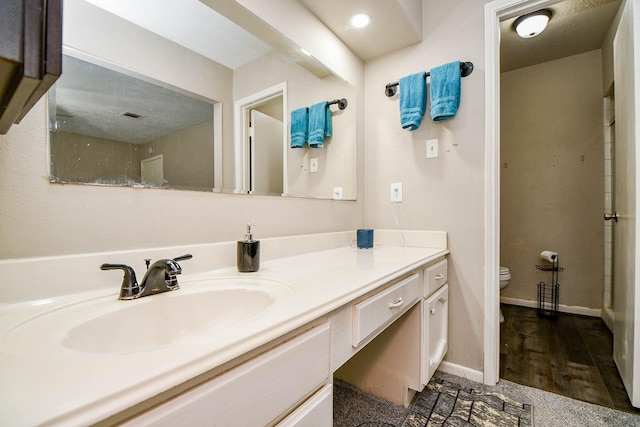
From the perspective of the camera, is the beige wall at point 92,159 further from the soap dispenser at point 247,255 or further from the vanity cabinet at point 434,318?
the vanity cabinet at point 434,318

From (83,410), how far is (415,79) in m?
1.89

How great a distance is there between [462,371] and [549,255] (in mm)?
1744

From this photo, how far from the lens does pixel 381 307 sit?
0.91 m

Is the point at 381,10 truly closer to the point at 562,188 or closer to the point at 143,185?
the point at 143,185

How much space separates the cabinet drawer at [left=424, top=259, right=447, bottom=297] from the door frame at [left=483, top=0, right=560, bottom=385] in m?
0.21

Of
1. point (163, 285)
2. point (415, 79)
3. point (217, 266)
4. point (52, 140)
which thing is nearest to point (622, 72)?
point (415, 79)

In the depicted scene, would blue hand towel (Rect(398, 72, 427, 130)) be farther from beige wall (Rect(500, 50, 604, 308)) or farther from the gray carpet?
beige wall (Rect(500, 50, 604, 308))

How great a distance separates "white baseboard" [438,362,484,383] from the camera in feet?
5.06

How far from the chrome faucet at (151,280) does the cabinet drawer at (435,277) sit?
1052 millimetres

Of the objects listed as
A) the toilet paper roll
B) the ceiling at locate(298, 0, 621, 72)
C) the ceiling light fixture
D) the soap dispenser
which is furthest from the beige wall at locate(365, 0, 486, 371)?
the toilet paper roll

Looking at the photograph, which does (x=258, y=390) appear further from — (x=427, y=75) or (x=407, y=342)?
(x=427, y=75)

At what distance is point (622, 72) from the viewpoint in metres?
1.48

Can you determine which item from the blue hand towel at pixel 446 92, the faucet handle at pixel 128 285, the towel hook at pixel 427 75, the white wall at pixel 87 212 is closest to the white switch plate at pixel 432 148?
the blue hand towel at pixel 446 92

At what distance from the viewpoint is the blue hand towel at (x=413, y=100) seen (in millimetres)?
1662
